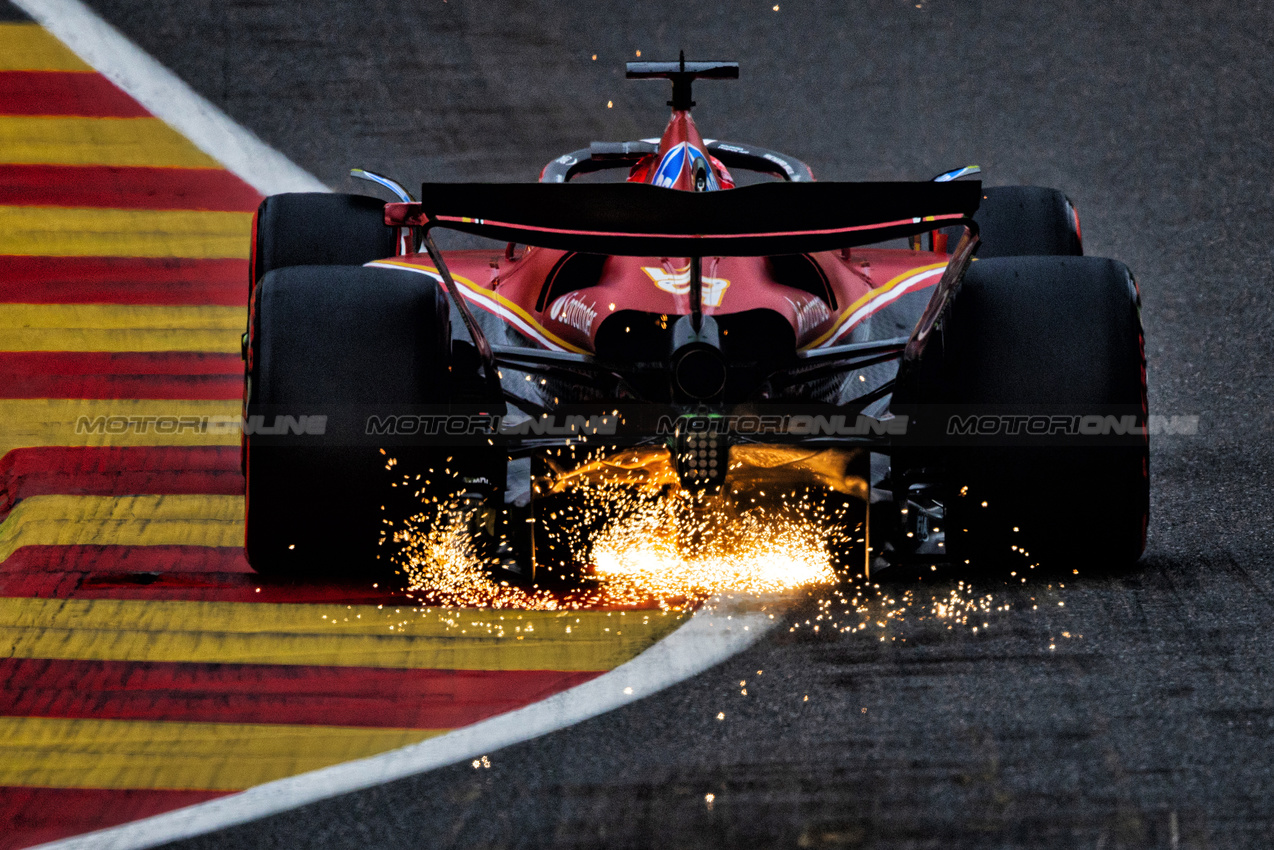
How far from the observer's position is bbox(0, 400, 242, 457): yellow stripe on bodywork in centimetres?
610

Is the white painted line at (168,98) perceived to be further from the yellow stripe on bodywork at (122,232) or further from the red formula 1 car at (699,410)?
the red formula 1 car at (699,410)

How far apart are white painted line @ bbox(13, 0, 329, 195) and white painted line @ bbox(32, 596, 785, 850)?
215 inches

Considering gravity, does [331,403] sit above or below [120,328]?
below

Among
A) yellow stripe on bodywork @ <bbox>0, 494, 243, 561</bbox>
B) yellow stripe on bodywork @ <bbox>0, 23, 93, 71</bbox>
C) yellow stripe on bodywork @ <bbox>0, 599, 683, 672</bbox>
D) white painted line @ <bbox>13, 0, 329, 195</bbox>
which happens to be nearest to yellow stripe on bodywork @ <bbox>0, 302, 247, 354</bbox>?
white painted line @ <bbox>13, 0, 329, 195</bbox>

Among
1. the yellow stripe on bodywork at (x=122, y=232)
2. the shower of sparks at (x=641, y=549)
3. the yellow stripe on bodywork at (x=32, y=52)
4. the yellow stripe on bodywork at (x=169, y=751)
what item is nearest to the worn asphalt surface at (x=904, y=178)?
the yellow stripe on bodywork at (x=169, y=751)

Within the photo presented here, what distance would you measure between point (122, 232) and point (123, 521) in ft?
11.3

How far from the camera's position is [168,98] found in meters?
9.48

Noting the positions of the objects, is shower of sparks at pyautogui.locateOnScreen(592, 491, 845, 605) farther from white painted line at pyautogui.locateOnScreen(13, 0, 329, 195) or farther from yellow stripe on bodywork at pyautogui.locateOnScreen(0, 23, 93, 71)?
yellow stripe on bodywork at pyautogui.locateOnScreen(0, 23, 93, 71)

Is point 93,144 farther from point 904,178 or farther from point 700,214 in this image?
point 700,214

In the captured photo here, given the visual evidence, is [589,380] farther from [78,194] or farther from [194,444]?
[78,194]

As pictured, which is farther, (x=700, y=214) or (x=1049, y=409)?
(x=1049, y=409)

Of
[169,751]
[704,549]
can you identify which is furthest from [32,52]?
[169,751]

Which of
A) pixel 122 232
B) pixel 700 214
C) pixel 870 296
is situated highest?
pixel 122 232

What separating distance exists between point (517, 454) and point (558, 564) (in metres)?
0.41
